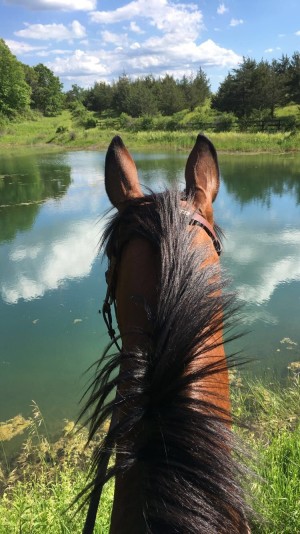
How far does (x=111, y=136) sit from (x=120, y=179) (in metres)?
30.6

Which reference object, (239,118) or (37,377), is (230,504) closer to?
(37,377)

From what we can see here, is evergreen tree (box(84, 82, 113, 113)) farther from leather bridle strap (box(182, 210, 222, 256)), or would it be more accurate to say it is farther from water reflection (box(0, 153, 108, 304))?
leather bridle strap (box(182, 210, 222, 256))

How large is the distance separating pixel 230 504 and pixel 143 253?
0.57 metres

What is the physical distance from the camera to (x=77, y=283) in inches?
237

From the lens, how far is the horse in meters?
0.64

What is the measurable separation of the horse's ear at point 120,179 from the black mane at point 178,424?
1.62 feet

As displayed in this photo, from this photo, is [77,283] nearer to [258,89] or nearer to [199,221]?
[199,221]

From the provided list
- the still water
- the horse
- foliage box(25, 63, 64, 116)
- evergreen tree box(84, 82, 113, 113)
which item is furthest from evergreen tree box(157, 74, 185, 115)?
the horse

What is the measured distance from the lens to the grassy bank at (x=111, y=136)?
21078 millimetres

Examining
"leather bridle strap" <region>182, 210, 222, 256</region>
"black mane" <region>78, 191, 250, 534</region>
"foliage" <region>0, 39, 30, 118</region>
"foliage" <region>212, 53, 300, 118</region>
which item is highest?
"foliage" <region>0, 39, 30, 118</region>

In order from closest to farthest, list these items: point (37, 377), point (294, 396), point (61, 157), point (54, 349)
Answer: point (294, 396) < point (37, 377) < point (54, 349) < point (61, 157)

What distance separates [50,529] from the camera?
1.83 metres

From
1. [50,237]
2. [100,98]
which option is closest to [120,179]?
[50,237]

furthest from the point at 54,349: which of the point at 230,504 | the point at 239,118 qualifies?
the point at 239,118
